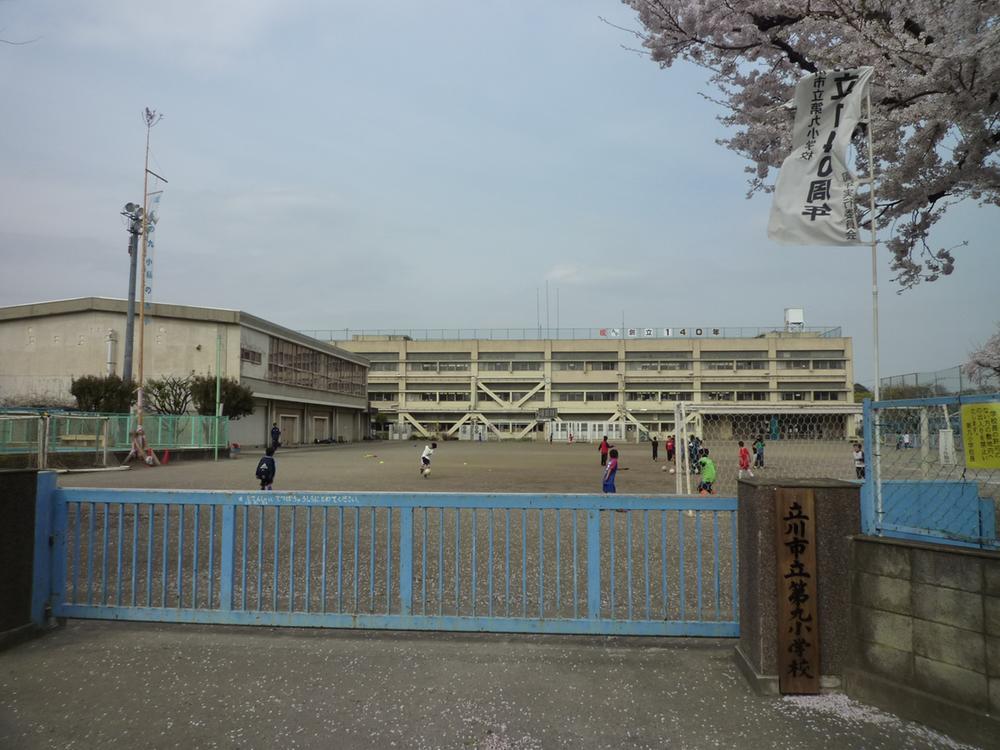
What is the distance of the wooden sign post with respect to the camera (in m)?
3.92

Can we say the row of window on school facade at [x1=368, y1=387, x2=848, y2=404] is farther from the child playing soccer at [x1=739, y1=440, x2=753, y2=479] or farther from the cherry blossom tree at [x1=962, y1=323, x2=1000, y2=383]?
the cherry blossom tree at [x1=962, y1=323, x2=1000, y2=383]

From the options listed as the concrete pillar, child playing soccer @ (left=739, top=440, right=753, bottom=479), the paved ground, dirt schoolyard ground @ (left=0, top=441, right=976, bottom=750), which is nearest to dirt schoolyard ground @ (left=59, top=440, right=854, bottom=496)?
child playing soccer @ (left=739, top=440, right=753, bottom=479)

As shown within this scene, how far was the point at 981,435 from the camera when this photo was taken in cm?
361

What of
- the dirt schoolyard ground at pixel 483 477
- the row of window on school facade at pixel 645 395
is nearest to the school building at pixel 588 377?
the row of window on school facade at pixel 645 395

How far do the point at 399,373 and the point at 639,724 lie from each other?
88.6 meters

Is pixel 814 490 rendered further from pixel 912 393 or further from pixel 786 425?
pixel 786 425

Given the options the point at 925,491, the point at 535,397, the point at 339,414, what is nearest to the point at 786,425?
the point at 925,491

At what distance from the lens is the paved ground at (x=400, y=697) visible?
3410mm

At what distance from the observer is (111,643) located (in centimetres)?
477

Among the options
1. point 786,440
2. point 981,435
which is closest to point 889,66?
point 981,435

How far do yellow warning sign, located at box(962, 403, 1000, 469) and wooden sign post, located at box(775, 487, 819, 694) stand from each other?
882 mm

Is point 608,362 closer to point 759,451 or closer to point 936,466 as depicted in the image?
point 759,451

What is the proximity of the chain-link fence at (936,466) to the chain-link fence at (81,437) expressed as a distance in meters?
21.3

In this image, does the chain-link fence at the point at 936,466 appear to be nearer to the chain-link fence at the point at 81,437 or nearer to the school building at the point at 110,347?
the chain-link fence at the point at 81,437
